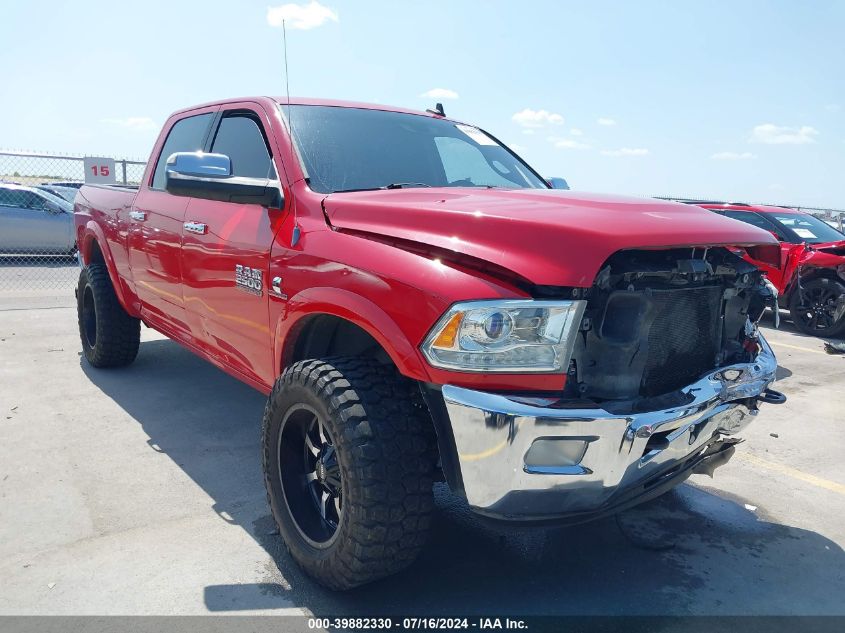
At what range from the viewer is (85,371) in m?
5.52

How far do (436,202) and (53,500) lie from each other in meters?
2.30

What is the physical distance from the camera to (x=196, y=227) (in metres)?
3.69

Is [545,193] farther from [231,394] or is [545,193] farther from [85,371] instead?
[85,371]

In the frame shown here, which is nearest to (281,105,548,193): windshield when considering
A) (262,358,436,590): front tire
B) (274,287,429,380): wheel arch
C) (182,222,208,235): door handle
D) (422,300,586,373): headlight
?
(274,287,429,380): wheel arch

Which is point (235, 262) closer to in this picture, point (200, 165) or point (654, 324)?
point (200, 165)

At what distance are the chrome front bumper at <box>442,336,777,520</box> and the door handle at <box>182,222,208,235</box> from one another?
2.01 metres

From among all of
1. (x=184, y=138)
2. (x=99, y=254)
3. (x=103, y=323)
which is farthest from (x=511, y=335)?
(x=99, y=254)

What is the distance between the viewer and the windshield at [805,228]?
894cm

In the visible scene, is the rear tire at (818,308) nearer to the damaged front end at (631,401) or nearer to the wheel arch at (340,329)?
the damaged front end at (631,401)

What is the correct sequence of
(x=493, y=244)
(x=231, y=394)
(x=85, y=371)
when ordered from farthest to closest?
(x=85, y=371) < (x=231, y=394) < (x=493, y=244)

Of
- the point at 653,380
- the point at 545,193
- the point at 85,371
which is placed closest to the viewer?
the point at 653,380

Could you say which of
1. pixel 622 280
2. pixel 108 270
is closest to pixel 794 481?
pixel 622 280

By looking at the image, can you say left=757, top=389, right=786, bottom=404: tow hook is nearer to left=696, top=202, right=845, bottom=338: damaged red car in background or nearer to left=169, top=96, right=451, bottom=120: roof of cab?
left=169, top=96, right=451, bottom=120: roof of cab

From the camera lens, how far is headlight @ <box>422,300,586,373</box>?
7.11ft
